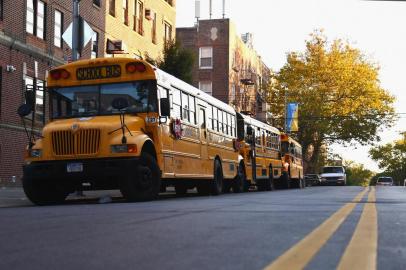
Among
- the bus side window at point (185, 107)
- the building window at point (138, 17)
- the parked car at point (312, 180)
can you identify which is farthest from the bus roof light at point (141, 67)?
the parked car at point (312, 180)

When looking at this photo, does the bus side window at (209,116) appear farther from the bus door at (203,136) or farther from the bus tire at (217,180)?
the bus tire at (217,180)

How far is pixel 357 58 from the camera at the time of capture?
187ft

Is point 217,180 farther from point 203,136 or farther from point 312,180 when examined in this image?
point 312,180

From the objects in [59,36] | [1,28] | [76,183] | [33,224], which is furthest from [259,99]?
[33,224]

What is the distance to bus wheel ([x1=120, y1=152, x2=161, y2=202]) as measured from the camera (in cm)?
1291

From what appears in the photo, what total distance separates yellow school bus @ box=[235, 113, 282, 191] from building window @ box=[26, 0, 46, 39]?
918 cm

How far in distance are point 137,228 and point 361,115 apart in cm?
5072

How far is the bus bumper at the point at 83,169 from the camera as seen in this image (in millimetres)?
12773

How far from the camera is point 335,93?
5453 centimetres

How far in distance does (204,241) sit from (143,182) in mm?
7430

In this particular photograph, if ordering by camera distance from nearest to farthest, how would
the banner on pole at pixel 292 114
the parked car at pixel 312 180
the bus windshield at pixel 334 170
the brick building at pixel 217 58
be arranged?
the banner on pole at pixel 292 114, the brick building at pixel 217 58, the bus windshield at pixel 334 170, the parked car at pixel 312 180

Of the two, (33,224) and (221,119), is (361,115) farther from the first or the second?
(33,224)

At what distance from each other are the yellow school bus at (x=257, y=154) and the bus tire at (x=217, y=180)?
2.80 metres

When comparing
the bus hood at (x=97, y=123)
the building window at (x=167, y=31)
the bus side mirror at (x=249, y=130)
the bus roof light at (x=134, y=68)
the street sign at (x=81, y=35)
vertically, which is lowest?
the bus hood at (x=97, y=123)
